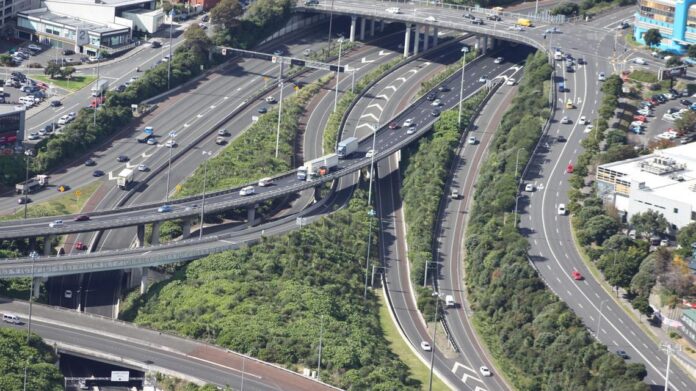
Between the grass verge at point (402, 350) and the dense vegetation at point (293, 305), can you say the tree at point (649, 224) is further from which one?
the dense vegetation at point (293, 305)

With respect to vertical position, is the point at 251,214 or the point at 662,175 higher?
the point at 662,175

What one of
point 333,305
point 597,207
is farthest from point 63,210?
point 597,207

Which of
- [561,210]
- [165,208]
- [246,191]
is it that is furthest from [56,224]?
[561,210]

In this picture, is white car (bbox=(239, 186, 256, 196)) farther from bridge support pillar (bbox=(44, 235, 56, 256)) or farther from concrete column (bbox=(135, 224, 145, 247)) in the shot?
bridge support pillar (bbox=(44, 235, 56, 256))

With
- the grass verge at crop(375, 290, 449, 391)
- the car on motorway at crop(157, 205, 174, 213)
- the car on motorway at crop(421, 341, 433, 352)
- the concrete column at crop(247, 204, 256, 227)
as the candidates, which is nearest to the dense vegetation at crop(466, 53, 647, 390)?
the car on motorway at crop(421, 341, 433, 352)

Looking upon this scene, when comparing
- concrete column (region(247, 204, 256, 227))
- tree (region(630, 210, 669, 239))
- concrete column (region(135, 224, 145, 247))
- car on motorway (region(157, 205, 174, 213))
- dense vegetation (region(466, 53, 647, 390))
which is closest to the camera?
dense vegetation (region(466, 53, 647, 390))

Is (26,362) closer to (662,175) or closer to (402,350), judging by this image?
(402,350)
